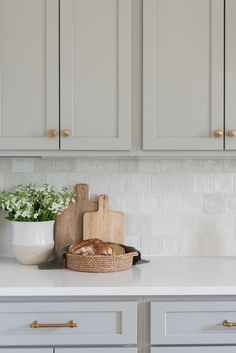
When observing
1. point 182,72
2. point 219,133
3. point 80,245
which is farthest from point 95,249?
point 182,72

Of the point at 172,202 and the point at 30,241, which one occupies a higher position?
the point at 172,202

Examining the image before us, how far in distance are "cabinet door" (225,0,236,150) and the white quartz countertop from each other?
1.88ft

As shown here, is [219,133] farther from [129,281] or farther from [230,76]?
[129,281]

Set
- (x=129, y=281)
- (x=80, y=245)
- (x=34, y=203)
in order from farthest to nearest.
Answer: (x=34, y=203) < (x=80, y=245) < (x=129, y=281)

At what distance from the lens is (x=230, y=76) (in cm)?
217

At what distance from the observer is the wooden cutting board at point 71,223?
8.11 feet
